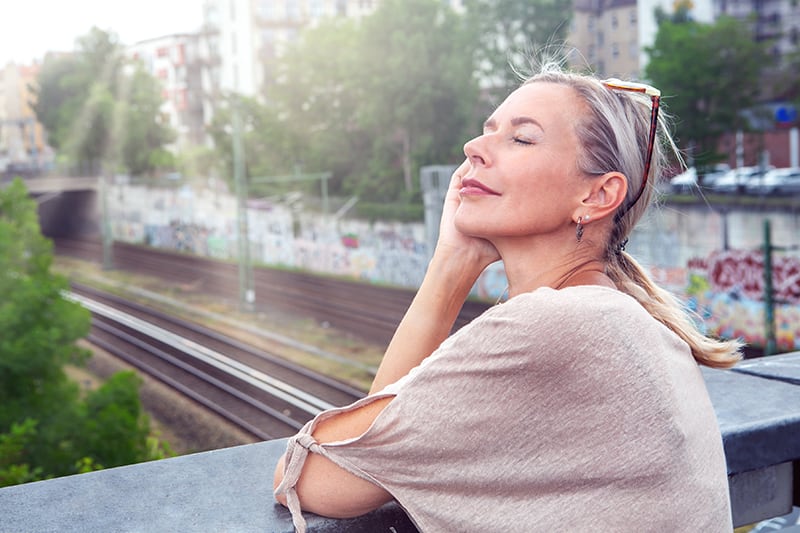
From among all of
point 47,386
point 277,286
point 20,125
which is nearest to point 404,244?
point 277,286

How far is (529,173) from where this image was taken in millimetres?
964

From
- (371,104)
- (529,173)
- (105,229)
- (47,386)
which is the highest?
(371,104)

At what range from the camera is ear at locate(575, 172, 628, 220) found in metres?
0.97

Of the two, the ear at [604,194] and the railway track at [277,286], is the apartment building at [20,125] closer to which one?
the railway track at [277,286]

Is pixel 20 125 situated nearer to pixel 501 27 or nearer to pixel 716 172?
pixel 501 27

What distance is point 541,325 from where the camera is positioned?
77 cm

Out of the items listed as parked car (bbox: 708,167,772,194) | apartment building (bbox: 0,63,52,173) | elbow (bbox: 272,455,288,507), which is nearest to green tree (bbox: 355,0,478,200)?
parked car (bbox: 708,167,772,194)

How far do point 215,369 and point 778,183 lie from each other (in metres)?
10.9

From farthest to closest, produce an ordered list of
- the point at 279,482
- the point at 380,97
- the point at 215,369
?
the point at 380,97, the point at 215,369, the point at 279,482

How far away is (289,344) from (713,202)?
23.6 ft

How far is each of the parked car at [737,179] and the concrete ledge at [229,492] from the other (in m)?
15.5

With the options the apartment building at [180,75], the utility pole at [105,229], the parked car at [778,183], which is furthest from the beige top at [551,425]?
the parked car at [778,183]

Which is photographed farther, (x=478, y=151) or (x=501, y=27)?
(x=501, y=27)

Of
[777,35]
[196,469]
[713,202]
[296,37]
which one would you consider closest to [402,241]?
[296,37]
